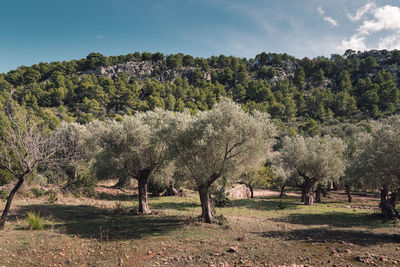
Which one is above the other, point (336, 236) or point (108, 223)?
point (108, 223)

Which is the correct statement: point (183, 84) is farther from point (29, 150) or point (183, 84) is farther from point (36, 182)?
point (29, 150)

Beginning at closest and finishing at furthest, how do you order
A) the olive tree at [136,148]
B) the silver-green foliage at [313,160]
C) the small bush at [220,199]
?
the olive tree at [136,148], the small bush at [220,199], the silver-green foliage at [313,160]

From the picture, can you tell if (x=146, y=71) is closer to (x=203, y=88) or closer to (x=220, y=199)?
(x=203, y=88)

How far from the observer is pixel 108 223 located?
1784 centimetres

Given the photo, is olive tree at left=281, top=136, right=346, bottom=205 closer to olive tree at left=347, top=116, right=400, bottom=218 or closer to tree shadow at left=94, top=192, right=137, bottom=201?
olive tree at left=347, top=116, right=400, bottom=218

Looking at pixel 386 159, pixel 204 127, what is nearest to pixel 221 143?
pixel 204 127

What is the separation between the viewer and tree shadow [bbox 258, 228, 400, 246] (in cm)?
1512

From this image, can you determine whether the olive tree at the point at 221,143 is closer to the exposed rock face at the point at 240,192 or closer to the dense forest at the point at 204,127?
the dense forest at the point at 204,127

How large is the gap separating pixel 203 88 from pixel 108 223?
15551 cm

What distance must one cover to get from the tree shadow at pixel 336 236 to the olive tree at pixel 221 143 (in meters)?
5.56

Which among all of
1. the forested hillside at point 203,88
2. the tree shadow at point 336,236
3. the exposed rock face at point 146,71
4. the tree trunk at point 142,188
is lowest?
the tree shadow at point 336,236

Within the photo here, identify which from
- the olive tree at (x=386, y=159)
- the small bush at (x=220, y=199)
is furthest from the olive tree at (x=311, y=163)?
the small bush at (x=220, y=199)

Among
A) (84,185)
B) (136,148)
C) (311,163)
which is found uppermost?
(136,148)

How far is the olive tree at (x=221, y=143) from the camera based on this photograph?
52.4 ft
